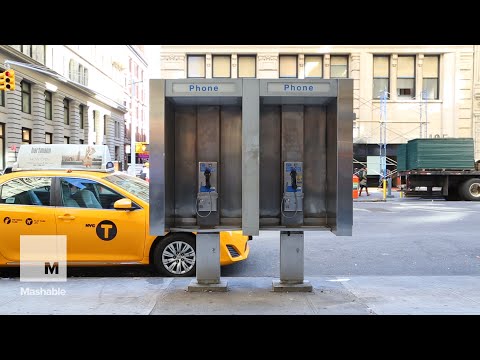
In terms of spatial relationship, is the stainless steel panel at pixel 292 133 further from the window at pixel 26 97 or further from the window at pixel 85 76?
the window at pixel 85 76

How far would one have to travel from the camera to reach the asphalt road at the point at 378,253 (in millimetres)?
7332

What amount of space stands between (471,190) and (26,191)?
20.4 m

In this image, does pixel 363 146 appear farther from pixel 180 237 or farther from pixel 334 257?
pixel 180 237

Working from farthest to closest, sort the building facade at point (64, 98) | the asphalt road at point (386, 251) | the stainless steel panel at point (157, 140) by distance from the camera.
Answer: the building facade at point (64, 98) → the asphalt road at point (386, 251) → the stainless steel panel at point (157, 140)

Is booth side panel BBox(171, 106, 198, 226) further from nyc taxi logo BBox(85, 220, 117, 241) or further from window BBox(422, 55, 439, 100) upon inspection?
window BBox(422, 55, 439, 100)

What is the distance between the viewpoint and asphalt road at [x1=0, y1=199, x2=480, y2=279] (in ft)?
24.1

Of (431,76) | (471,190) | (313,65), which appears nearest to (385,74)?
(431,76)

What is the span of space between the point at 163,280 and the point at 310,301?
2260mm

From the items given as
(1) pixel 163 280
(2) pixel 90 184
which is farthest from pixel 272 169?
(2) pixel 90 184

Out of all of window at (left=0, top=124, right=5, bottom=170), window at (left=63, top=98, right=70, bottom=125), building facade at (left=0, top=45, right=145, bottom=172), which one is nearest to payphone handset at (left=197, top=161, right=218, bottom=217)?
building facade at (left=0, top=45, right=145, bottom=172)

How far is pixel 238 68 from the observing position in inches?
1188

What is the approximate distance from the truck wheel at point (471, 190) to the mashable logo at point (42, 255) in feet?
65.3

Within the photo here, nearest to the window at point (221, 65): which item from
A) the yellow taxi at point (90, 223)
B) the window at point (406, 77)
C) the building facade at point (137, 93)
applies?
the window at point (406, 77)

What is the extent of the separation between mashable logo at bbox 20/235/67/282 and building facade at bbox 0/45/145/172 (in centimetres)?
1796
